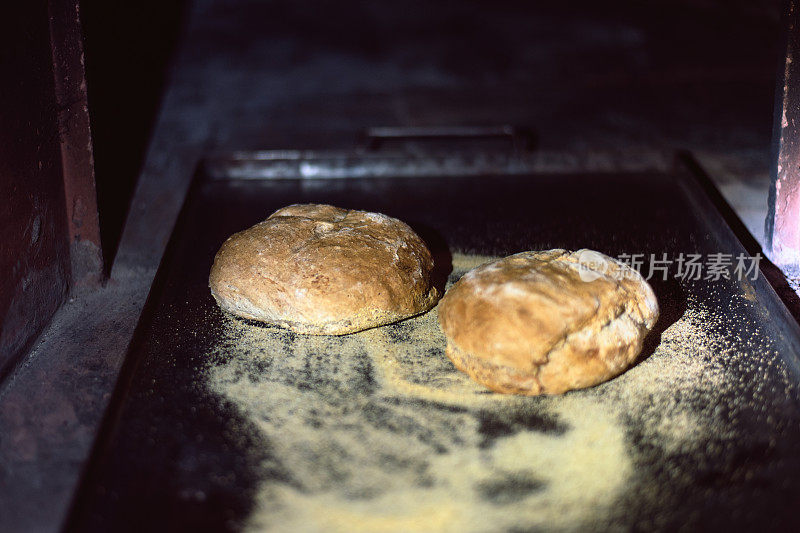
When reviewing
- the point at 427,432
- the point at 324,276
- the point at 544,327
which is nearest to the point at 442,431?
the point at 427,432

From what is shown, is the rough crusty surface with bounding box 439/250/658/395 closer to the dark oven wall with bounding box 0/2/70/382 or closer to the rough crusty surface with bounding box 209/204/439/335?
the rough crusty surface with bounding box 209/204/439/335

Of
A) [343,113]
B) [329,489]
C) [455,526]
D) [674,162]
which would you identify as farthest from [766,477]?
[343,113]

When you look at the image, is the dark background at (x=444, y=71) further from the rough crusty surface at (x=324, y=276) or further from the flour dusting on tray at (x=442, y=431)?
the flour dusting on tray at (x=442, y=431)

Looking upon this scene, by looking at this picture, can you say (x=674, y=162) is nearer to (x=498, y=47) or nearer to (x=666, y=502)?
(x=666, y=502)

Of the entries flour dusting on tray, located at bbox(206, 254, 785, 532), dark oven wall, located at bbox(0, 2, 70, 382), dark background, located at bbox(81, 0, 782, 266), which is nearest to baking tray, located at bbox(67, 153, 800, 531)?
flour dusting on tray, located at bbox(206, 254, 785, 532)

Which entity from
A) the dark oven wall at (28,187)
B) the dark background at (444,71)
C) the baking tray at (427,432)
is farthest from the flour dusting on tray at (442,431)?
the dark background at (444,71)

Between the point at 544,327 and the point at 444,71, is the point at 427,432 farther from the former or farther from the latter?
the point at 444,71
